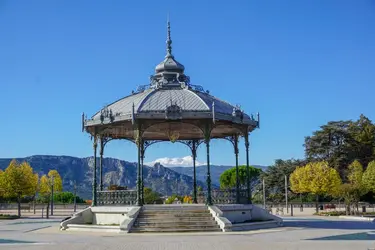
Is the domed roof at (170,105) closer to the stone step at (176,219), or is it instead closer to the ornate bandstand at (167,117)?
the ornate bandstand at (167,117)

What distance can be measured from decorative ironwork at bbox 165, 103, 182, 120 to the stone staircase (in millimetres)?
4778

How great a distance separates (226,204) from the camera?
2817 centimetres

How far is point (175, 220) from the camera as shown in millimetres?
25297

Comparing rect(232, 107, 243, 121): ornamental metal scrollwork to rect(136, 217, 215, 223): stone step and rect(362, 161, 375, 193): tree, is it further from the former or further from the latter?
rect(362, 161, 375, 193): tree

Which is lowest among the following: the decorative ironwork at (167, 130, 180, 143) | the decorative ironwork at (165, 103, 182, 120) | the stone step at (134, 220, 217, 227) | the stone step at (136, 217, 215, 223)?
the stone step at (134, 220, 217, 227)

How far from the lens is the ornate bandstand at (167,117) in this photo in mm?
26891

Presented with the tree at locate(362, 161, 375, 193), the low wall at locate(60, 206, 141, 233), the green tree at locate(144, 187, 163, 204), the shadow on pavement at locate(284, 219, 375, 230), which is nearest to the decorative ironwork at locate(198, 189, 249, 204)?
the shadow on pavement at locate(284, 219, 375, 230)

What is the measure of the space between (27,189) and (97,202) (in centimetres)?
2814

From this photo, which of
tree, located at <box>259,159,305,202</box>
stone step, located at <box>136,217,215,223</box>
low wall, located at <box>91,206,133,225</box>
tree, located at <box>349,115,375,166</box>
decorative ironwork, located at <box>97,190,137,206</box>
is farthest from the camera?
tree, located at <box>259,159,305,202</box>

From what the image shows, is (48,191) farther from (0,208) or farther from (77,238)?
(77,238)

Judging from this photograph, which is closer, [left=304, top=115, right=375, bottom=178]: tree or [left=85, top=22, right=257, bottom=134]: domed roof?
[left=85, top=22, right=257, bottom=134]: domed roof

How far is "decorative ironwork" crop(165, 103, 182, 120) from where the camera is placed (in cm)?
2655

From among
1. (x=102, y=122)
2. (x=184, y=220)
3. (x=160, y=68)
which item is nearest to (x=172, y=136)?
(x=160, y=68)

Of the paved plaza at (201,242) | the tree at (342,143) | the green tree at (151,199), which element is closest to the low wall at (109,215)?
the paved plaza at (201,242)
